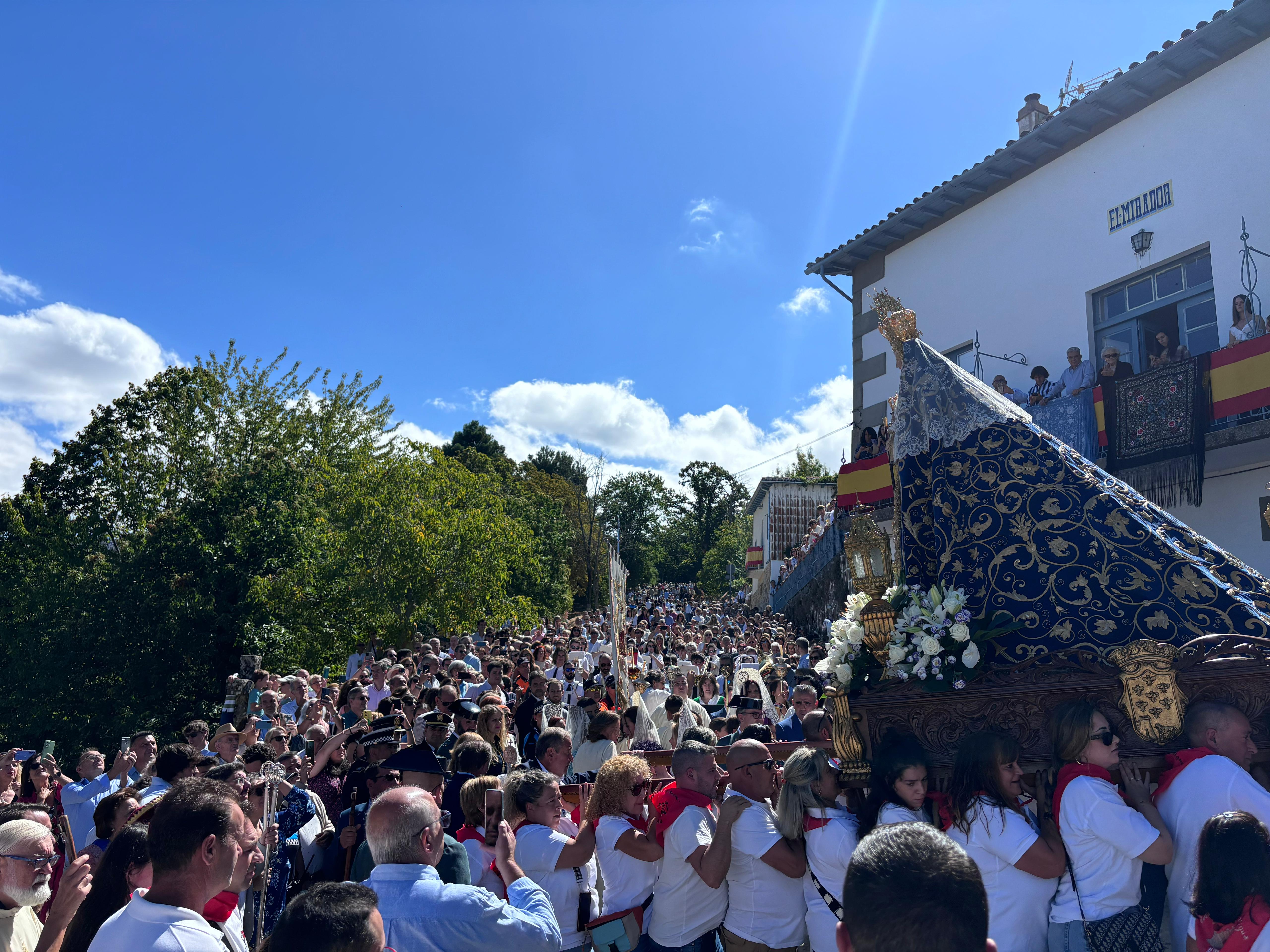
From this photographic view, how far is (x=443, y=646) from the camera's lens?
2080cm

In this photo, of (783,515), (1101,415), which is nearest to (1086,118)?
(1101,415)

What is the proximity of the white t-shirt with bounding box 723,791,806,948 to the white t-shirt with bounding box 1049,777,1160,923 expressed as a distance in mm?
1060

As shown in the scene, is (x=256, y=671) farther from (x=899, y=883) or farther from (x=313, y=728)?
(x=899, y=883)

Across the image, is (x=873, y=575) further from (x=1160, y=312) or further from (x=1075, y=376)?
(x=1160, y=312)

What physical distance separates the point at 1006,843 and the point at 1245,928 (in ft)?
2.57

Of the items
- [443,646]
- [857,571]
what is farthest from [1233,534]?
[443,646]

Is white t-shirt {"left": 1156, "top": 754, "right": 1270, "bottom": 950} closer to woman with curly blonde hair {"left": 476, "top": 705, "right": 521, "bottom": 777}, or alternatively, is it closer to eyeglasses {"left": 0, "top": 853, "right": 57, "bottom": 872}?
eyeglasses {"left": 0, "top": 853, "right": 57, "bottom": 872}

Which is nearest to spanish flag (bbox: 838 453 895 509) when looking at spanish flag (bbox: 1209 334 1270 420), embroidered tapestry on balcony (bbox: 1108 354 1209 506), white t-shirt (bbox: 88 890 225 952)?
embroidered tapestry on balcony (bbox: 1108 354 1209 506)

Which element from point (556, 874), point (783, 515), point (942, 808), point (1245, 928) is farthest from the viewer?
point (783, 515)

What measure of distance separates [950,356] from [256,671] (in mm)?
12842

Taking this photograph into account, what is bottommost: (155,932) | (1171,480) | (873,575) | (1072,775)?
(155,932)

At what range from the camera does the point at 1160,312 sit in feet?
40.9

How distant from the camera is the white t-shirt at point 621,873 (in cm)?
402

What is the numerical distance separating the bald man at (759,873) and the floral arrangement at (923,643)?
635 millimetres
